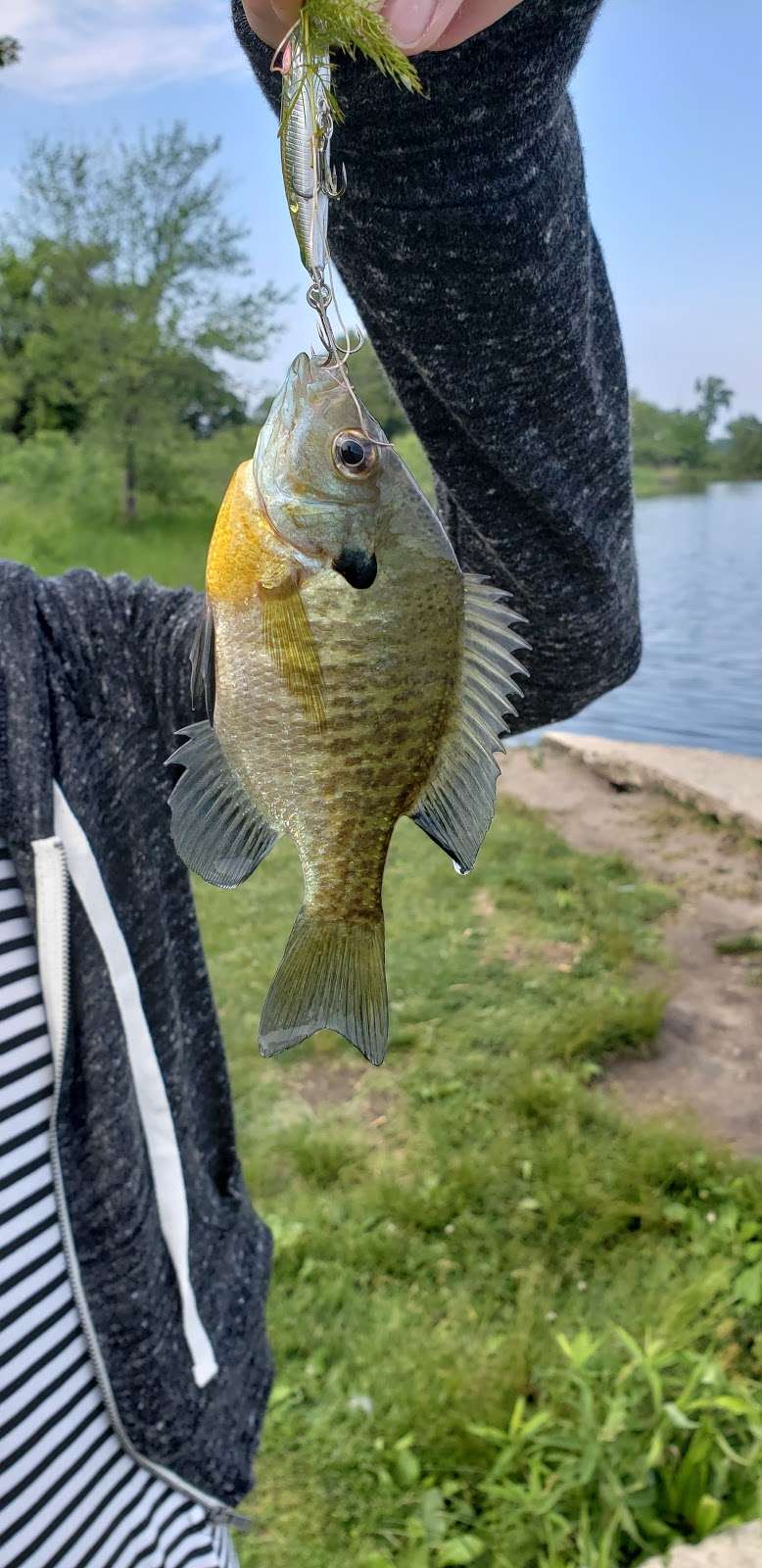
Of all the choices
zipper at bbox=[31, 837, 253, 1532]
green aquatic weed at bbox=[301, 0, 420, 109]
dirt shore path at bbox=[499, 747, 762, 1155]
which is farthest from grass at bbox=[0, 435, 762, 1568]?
green aquatic weed at bbox=[301, 0, 420, 109]

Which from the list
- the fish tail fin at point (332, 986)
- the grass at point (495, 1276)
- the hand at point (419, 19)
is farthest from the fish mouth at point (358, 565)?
the grass at point (495, 1276)

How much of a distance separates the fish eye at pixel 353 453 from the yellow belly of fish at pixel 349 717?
0.09 metres

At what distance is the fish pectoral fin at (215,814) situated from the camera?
1010 mm

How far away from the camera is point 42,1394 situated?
1371 millimetres

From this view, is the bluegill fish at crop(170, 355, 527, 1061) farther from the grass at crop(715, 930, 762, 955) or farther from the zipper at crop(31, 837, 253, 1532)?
the grass at crop(715, 930, 762, 955)

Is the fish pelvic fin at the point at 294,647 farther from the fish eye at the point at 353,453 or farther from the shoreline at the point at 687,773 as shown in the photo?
the shoreline at the point at 687,773

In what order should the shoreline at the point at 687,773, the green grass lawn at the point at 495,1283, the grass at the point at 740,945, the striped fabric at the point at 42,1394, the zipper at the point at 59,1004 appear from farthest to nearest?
1. the shoreline at the point at 687,773
2. the grass at the point at 740,945
3. the green grass lawn at the point at 495,1283
4. the zipper at the point at 59,1004
5. the striped fabric at the point at 42,1394

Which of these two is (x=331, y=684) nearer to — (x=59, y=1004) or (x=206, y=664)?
(x=206, y=664)

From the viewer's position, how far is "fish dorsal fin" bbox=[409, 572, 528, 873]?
102 centimetres

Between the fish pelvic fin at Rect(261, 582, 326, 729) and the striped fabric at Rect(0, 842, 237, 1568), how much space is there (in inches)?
26.7

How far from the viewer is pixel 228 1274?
171 cm

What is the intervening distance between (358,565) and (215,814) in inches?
10.7

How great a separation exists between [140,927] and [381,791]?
0.73m

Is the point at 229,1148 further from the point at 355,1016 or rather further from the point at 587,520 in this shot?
the point at 587,520
